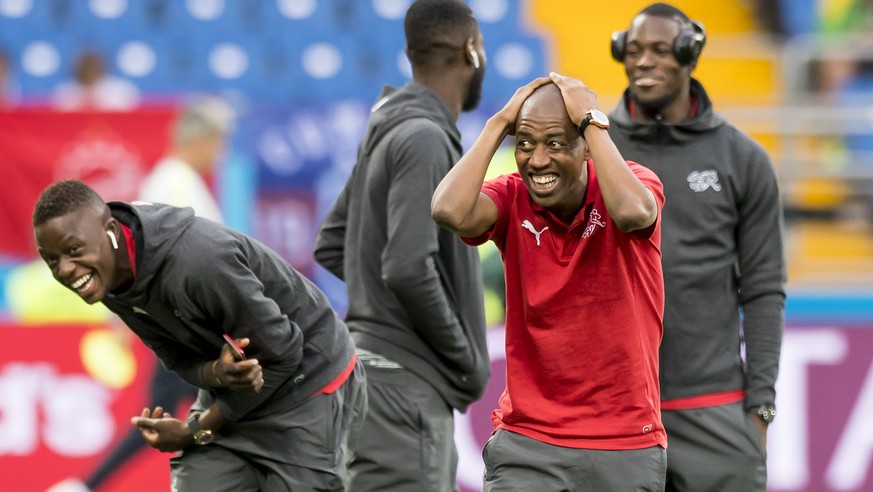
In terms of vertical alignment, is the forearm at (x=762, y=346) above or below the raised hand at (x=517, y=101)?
below

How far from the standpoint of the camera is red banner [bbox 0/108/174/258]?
9.19 metres

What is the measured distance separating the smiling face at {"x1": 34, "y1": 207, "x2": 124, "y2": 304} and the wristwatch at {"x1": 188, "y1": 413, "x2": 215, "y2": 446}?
2.00ft

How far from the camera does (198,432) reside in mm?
4363

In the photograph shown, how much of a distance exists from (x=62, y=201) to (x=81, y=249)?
0.15 m

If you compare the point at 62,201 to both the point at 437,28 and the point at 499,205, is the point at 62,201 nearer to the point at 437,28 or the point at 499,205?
the point at 499,205

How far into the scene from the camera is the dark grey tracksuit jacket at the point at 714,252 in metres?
4.68

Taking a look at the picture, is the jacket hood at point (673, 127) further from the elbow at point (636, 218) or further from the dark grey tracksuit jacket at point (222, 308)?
the dark grey tracksuit jacket at point (222, 308)

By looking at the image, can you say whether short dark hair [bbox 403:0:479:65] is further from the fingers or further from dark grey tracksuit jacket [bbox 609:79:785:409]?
the fingers

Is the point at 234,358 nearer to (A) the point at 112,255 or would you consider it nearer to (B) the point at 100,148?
(A) the point at 112,255

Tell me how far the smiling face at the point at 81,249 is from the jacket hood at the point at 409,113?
4.38 ft

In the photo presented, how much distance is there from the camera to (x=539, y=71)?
1230 cm

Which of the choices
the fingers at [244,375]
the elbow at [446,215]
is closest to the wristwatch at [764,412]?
the elbow at [446,215]

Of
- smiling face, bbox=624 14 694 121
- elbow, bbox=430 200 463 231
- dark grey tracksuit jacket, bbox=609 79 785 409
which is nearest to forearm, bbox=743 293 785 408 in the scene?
dark grey tracksuit jacket, bbox=609 79 785 409

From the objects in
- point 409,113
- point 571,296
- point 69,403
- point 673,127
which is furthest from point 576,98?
point 69,403
